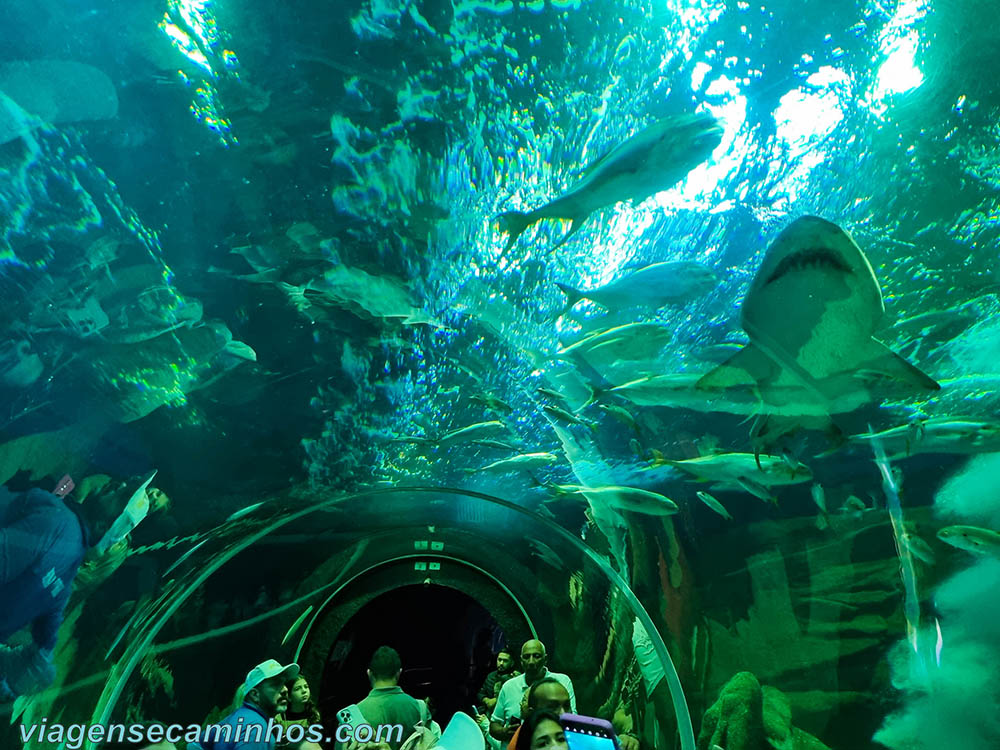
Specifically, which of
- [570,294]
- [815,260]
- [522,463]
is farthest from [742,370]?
[522,463]

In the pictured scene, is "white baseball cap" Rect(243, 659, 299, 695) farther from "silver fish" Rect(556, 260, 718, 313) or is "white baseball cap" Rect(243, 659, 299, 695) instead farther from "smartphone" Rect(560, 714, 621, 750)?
"silver fish" Rect(556, 260, 718, 313)

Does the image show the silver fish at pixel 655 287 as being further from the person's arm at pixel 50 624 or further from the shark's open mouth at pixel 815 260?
the person's arm at pixel 50 624

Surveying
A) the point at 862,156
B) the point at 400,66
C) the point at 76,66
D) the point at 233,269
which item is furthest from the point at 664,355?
the point at 76,66

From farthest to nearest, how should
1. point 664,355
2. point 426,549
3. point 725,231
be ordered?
1. point 426,549
2. point 664,355
3. point 725,231

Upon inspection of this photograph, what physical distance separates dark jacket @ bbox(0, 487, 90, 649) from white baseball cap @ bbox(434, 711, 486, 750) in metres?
3.70

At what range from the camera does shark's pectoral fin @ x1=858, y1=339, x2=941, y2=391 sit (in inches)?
111

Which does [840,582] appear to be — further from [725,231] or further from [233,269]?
[233,269]

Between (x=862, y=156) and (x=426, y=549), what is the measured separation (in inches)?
265

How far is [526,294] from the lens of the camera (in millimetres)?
4004

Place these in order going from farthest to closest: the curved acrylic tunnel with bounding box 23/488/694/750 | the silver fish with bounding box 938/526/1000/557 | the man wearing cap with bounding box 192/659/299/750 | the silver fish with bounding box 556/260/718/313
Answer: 1. the curved acrylic tunnel with bounding box 23/488/694/750
2. the man wearing cap with bounding box 192/659/299/750
3. the silver fish with bounding box 938/526/1000/557
4. the silver fish with bounding box 556/260/718/313

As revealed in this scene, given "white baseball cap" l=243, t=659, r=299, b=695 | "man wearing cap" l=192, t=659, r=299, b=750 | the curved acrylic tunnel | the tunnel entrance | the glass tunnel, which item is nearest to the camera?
the glass tunnel

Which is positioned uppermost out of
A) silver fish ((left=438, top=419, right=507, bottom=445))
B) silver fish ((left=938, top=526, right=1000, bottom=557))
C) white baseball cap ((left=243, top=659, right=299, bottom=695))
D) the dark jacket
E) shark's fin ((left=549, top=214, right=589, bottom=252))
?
shark's fin ((left=549, top=214, right=589, bottom=252))

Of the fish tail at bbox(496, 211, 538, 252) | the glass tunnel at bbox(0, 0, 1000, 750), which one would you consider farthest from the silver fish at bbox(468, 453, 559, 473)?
the fish tail at bbox(496, 211, 538, 252)

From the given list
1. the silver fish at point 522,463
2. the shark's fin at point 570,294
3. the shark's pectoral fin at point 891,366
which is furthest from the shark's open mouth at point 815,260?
the silver fish at point 522,463
